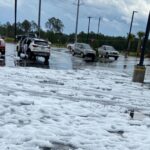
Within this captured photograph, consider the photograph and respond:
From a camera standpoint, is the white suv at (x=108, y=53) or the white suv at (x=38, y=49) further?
the white suv at (x=108, y=53)

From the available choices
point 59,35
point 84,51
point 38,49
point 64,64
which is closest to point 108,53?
point 84,51

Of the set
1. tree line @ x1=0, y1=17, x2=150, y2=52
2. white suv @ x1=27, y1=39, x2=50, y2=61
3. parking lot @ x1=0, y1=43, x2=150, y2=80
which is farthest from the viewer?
tree line @ x1=0, y1=17, x2=150, y2=52

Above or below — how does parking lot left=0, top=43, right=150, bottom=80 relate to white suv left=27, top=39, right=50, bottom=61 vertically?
below

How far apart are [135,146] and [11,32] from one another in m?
93.7

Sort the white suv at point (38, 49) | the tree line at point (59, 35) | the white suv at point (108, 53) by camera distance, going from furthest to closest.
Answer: the tree line at point (59, 35), the white suv at point (108, 53), the white suv at point (38, 49)

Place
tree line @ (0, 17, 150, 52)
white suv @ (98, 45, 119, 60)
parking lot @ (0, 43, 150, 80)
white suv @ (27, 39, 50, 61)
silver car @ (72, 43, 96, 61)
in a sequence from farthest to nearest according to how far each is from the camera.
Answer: tree line @ (0, 17, 150, 52)
white suv @ (98, 45, 119, 60)
silver car @ (72, 43, 96, 61)
white suv @ (27, 39, 50, 61)
parking lot @ (0, 43, 150, 80)

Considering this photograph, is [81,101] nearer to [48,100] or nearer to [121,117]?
[48,100]

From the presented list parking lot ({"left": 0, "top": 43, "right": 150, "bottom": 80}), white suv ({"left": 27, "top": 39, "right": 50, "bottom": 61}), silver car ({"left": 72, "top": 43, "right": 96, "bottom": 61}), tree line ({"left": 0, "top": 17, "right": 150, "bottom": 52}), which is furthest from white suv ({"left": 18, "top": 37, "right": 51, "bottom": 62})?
tree line ({"left": 0, "top": 17, "right": 150, "bottom": 52})

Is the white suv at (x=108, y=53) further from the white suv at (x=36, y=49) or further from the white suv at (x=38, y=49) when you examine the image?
the white suv at (x=38, y=49)

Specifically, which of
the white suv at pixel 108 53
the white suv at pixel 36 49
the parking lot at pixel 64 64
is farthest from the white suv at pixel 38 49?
the white suv at pixel 108 53

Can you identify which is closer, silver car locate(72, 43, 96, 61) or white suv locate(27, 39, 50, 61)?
white suv locate(27, 39, 50, 61)

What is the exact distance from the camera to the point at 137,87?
1889cm

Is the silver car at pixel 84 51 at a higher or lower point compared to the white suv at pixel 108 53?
higher

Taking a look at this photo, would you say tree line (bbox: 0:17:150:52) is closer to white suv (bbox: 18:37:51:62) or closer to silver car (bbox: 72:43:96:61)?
silver car (bbox: 72:43:96:61)
